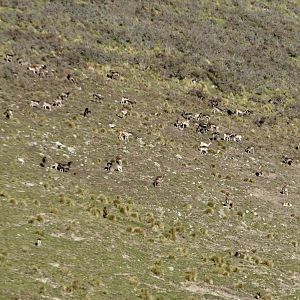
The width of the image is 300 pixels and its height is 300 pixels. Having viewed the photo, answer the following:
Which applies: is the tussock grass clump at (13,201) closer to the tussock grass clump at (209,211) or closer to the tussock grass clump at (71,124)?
the tussock grass clump at (209,211)

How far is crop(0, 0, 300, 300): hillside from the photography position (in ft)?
71.2

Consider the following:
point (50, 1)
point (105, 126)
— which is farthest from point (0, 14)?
point (105, 126)

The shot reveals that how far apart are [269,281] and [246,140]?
1941cm

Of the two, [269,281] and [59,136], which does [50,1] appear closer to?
[59,136]

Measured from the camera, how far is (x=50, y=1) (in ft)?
192

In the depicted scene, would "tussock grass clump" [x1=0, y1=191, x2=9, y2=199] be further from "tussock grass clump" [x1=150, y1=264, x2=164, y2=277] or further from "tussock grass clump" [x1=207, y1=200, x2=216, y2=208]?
"tussock grass clump" [x1=207, y1=200, x2=216, y2=208]

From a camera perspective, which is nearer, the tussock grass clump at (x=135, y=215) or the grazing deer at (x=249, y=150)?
the tussock grass clump at (x=135, y=215)

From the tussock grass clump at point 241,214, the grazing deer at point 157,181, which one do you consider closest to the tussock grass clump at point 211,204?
the tussock grass clump at point 241,214

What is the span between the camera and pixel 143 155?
33.9 metres

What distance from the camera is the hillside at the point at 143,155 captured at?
Answer: 2169 cm

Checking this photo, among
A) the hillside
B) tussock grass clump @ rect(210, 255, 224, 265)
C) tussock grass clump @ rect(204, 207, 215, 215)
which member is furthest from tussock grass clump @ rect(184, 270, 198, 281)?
tussock grass clump @ rect(204, 207, 215, 215)

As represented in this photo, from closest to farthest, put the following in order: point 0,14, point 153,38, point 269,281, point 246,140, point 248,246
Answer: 1. point 269,281
2. point 248,246
3. point 246,140
4. point 0,14
5. point 153,38

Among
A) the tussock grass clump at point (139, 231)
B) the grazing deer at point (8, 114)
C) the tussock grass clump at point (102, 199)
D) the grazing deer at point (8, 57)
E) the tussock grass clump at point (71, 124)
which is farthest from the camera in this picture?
the grazing deer at point (8, 57)

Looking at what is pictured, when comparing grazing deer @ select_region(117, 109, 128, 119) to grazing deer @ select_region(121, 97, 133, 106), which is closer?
grazing deer @ select_region(117, 109, 128, 119)
